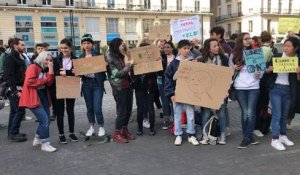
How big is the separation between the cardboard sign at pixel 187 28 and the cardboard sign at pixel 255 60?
347cm

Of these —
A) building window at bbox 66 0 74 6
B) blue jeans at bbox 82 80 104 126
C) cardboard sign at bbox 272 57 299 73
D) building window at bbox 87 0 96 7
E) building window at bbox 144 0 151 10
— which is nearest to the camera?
cardboard sign at bbox 272 57 299 73

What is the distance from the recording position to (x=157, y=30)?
362 inches

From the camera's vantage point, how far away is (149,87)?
22.1ft

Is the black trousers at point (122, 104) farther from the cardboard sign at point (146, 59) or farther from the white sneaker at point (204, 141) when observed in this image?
the white sneaker at point (204, 141)

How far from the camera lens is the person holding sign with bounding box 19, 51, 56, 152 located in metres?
5.80

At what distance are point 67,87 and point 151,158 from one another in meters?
1.98

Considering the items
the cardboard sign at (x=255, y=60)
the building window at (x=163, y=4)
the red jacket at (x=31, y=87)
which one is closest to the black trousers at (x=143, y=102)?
the red jacket at (x=31, y=87)

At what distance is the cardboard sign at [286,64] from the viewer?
17.7 feet

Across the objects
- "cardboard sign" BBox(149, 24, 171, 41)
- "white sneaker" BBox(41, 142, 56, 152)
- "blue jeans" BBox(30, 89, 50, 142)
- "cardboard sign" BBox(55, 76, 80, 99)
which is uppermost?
"cardboard sign" BBox(149, 24, 171, 41)

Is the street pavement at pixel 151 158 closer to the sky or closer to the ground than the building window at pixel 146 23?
closer to the ground

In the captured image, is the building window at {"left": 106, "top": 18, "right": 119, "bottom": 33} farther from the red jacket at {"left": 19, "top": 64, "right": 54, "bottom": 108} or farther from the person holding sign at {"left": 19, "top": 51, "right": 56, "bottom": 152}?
the red jacket at {"left": 19, "top": 64, "right": 54, "bottom": 108}

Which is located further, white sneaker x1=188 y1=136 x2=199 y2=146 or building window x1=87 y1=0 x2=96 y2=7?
building window x1=87 y1=0 x2=96 y2=7

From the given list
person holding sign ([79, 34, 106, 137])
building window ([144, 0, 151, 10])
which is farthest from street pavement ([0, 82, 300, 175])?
building window ([144, 0, 151, 10])

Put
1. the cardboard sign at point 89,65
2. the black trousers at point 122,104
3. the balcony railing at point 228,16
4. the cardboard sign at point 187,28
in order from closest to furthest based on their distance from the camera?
the cardboard sign at point 89,65 < the black trousers at point 122,104 < the cardboard sign at point 187,28 < the balcony railing at point 228,16
